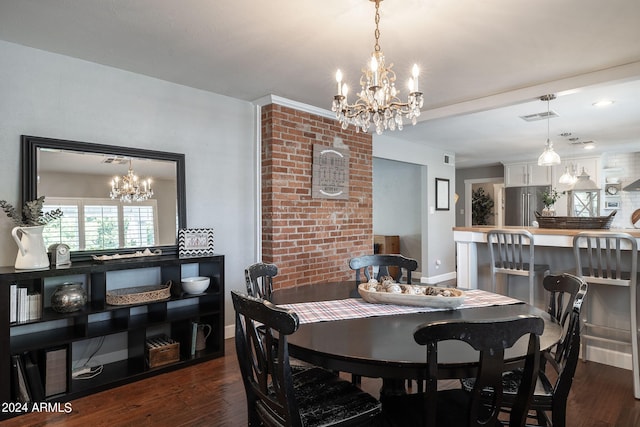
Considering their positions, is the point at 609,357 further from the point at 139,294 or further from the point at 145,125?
the point at 145,125

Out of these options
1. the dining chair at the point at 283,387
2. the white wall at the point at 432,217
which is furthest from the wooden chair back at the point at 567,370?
the white wall at the point at 432,217

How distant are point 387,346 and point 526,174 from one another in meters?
7.27

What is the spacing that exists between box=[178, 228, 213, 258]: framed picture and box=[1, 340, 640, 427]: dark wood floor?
930 millimetres

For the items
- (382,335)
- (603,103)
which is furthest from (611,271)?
(382,335)

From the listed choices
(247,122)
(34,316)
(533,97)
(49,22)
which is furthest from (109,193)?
(533,97)

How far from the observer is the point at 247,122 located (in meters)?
3.77

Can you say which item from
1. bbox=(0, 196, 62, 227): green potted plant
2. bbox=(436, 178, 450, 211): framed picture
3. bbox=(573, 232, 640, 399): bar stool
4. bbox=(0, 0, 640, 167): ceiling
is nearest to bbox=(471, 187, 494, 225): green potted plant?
bbox=(436, 178, 450, 211): framed picture

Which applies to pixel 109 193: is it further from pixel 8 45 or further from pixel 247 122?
pixel 247 122

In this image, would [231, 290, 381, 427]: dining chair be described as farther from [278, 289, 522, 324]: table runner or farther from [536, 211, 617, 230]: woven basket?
[536, 211, 617, 230]: woven basket

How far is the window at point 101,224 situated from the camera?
8.70 feet

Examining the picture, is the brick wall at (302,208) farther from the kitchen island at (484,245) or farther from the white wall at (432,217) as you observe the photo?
the white wall at (432,217)

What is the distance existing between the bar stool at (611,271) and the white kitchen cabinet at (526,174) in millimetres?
4707

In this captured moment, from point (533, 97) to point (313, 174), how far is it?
2.14m

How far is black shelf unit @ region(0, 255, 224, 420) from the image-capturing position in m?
2.24
